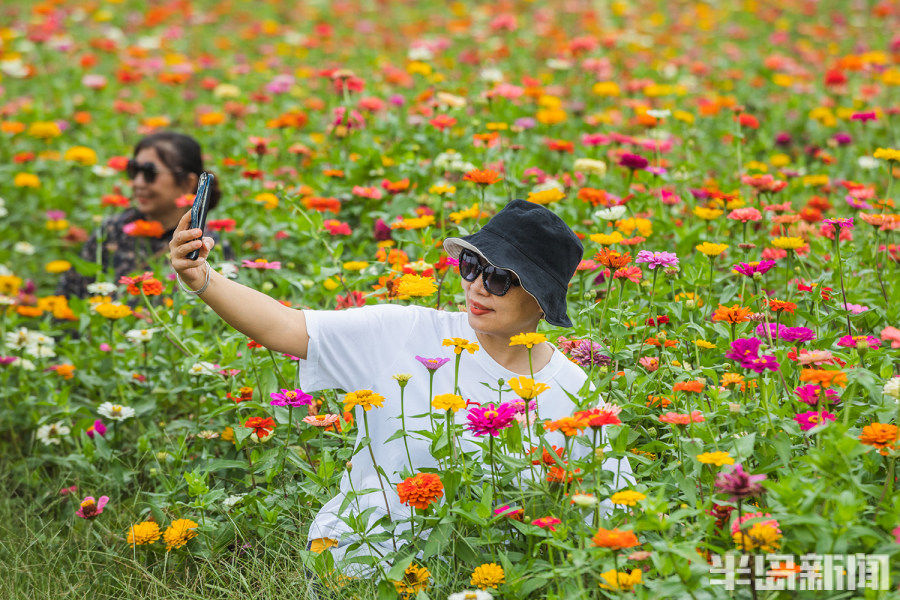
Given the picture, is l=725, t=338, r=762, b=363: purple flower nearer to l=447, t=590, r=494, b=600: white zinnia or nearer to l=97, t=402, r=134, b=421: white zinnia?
l=447, t=590, r=494, b=600: white zinnia

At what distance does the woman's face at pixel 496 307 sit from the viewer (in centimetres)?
225

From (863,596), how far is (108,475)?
2351 mm

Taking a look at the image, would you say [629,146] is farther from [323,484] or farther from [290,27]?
[290,27]

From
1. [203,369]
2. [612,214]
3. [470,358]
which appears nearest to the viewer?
[470,358]

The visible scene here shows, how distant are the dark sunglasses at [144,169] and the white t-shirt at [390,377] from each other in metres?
Result: 2.42

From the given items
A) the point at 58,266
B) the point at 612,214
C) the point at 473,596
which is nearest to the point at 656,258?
the point at 612,214

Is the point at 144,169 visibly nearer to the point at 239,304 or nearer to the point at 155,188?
the point at 155,188

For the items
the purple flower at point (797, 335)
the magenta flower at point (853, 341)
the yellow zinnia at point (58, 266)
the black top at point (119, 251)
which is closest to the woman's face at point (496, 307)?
the purple flower at point (797, 335)

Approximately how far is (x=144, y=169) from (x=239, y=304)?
2.48 m

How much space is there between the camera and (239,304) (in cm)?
210

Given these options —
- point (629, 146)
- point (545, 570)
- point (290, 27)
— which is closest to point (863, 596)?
point (545, 570)

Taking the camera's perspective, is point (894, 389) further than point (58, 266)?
No

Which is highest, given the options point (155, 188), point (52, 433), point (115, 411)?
point (155, 188)

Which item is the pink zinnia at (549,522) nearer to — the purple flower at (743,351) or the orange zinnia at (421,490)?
the orange zinnia at (421,490)
